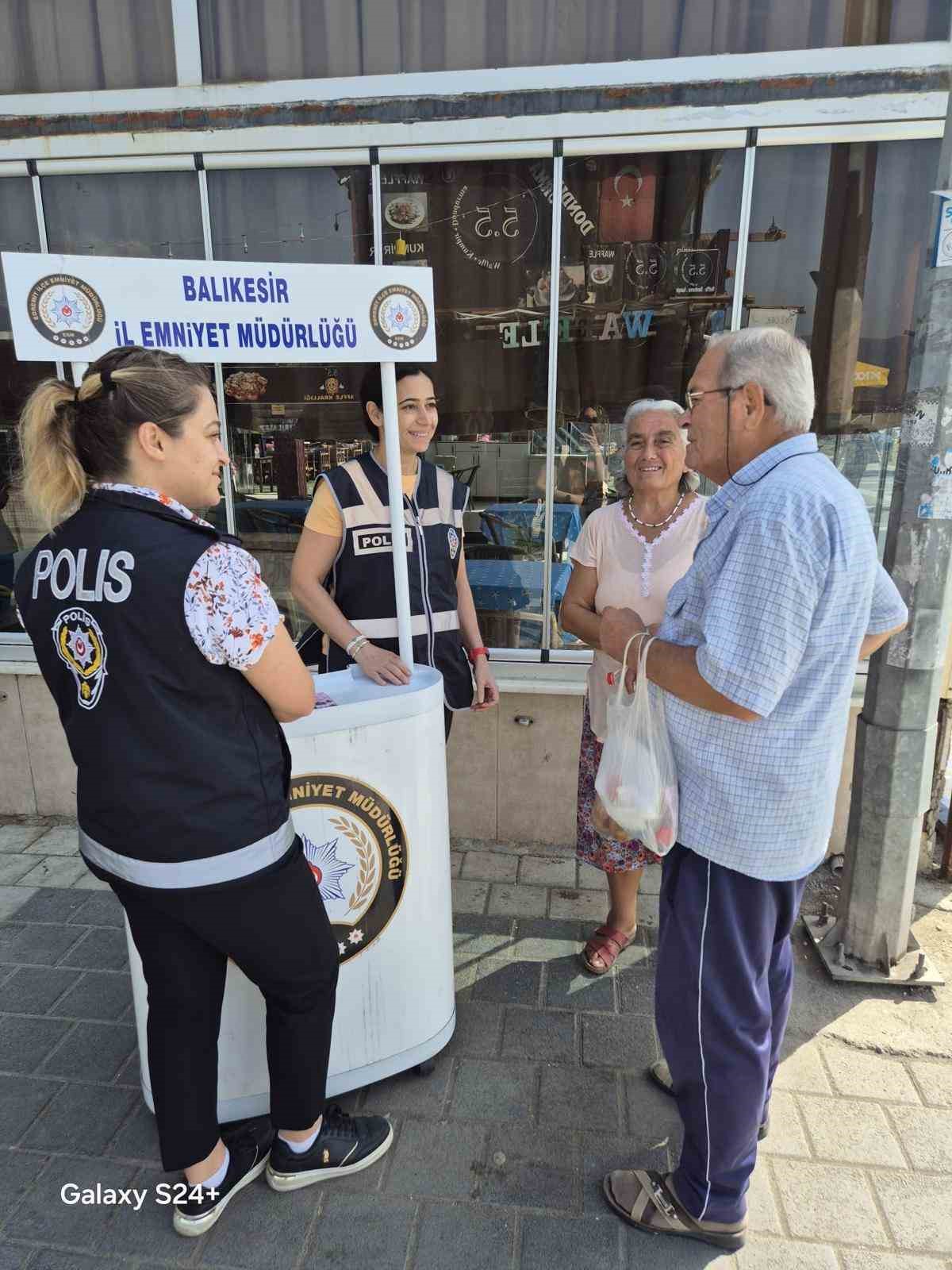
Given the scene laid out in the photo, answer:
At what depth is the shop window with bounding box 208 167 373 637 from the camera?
138 inches

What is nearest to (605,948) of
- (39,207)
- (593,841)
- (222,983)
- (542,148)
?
(593,841)

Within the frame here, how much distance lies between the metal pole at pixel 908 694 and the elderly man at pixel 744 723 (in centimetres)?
89

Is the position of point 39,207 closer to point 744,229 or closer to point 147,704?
point 744,229

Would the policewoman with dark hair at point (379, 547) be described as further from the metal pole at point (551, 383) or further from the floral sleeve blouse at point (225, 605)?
the metal pole at point (551, 383)

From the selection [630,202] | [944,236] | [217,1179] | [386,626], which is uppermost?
[630,202]

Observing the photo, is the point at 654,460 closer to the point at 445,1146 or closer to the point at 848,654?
the point at 848,654

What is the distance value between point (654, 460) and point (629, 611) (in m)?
0.64

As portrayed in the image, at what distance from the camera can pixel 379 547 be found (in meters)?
2.56

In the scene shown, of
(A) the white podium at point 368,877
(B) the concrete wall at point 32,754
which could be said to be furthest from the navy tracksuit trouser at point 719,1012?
(B) the concrete wall at point 32,754

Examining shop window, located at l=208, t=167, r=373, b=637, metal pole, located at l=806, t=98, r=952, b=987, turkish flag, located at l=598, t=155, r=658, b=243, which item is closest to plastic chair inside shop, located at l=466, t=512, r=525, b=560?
shop window, located at l=208, t=167, r=373, b=637

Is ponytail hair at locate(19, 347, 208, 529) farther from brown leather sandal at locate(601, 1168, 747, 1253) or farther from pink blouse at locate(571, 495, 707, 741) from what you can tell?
brown leather sandal at locate(601, 1168, 747, 1253)

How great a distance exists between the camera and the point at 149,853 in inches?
62.3

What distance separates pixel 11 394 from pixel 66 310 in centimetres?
264

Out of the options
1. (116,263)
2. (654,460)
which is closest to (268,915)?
(116,263)
